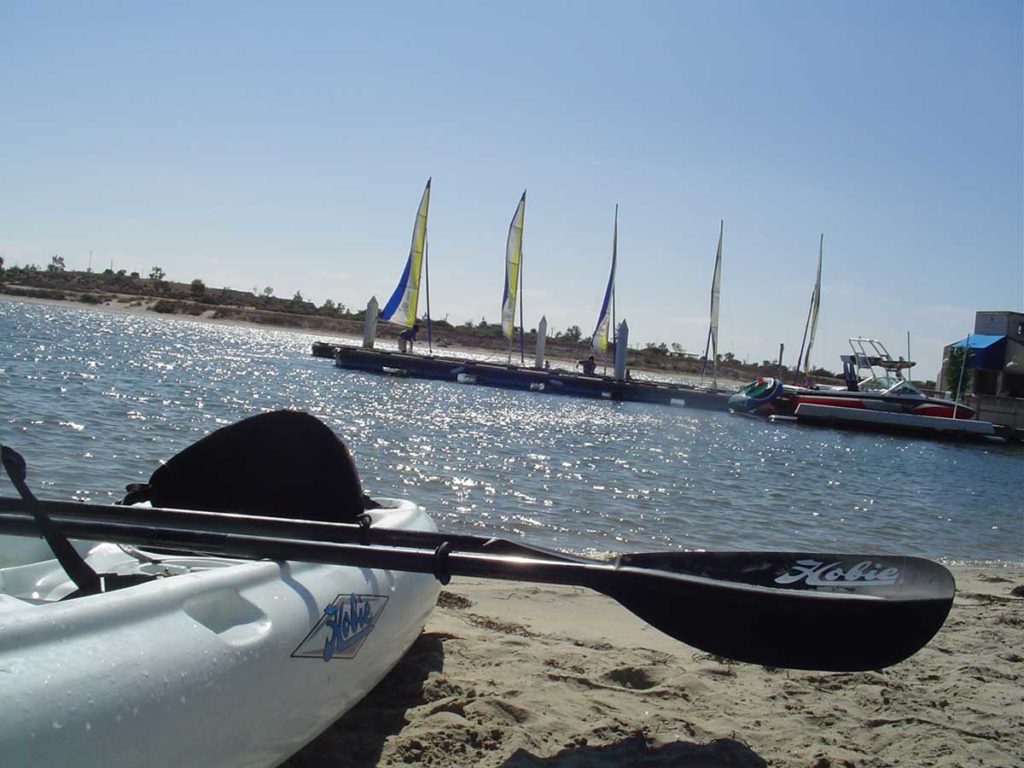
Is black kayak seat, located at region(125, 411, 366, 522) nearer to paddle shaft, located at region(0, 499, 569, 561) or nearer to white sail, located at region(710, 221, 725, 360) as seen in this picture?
paddle shaft, located at region(0, 499, 569, 561)

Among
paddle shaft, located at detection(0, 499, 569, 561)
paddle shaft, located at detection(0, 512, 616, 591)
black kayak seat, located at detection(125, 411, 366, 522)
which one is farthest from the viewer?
black kayak seat, located at detection(125, 411, 366, 522)

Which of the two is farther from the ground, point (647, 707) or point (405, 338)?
point (405, 338)

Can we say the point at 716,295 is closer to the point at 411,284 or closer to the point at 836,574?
the point at 411,284

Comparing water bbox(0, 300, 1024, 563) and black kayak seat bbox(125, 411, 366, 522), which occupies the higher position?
black kayak seat bbox(125, 411, 366, 522)

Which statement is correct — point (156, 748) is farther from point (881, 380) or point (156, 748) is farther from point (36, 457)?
point (881, 380)

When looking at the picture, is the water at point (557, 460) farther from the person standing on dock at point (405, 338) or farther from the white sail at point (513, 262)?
the white sail at point (513, 262)

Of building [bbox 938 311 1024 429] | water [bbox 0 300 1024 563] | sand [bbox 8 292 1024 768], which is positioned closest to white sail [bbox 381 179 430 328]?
water [bbox 0 300 1024 563]

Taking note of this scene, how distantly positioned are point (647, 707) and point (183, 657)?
2.18 metres

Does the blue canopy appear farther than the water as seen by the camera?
Yes

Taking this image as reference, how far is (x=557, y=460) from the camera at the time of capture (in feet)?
52.3

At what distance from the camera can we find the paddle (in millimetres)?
→ 2986

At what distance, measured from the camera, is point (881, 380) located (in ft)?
117

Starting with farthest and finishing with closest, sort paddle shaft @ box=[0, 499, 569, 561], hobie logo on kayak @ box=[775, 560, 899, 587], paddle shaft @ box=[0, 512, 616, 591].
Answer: hobie logo on kayak @ box=[775, 560, 899, 587], paddle shaft @ box=[0, 499, 569, 561], paddle shaft @ box=[0, 512, 616, 591]

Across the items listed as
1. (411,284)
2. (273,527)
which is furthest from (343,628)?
(411,284)
